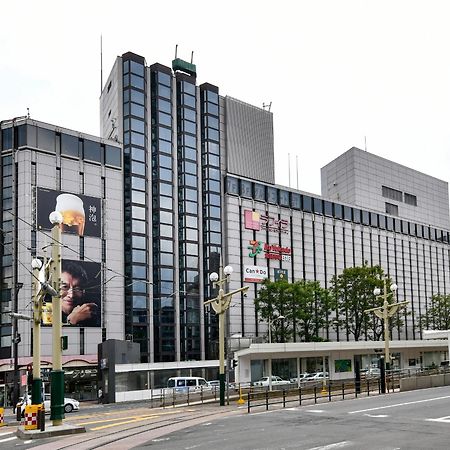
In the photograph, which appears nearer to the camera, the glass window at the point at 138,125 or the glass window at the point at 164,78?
the glass window at the point at 138,125

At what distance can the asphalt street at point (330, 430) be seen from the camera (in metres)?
18.2

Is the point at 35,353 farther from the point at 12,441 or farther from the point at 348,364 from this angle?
the point at 348,364

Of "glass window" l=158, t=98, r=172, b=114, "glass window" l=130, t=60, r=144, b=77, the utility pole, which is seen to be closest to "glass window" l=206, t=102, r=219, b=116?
Result: "glass window" l=158, t=98, r=172, b=114

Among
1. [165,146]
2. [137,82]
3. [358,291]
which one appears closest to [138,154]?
[165,146]

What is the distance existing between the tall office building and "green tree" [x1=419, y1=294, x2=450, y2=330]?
3655 centimetres

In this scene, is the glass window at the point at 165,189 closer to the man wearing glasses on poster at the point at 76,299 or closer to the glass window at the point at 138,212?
the glass window at the point at 138,212

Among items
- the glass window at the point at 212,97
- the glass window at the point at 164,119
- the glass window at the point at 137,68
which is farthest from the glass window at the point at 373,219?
the glass window at the point at 137,68

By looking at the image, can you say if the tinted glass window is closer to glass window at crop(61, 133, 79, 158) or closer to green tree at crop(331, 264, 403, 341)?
glass window at crop(61, 133, 79, 158)

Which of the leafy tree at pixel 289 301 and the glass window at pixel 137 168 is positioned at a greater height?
the glass window at pixel 137 168

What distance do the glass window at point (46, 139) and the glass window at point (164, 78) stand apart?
51.4 feet

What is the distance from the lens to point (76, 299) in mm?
65750

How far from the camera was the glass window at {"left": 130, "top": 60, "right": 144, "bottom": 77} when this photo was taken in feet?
247

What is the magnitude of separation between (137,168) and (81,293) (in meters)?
16.0

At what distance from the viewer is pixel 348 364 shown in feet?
209
